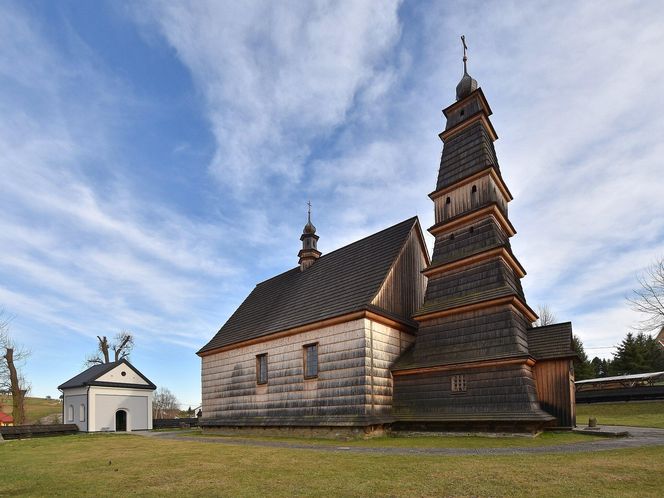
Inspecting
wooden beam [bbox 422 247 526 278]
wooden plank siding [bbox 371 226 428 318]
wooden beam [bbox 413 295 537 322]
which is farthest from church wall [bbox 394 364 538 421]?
wooden beam [bbox 422 247 526 278]

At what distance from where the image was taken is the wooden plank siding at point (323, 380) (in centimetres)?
1762

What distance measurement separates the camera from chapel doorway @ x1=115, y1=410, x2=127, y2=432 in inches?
1391

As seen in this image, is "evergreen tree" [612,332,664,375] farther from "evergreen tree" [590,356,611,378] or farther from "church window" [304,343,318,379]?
"church window" [304,343,318,379]

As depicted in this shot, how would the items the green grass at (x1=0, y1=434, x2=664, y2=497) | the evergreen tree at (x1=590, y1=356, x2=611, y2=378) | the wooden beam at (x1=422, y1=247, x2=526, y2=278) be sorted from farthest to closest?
the evergreen tree at (x1=590, y1=356, x2=611, y2=378) → the wooden beam at (x1=422, y1=247, x2=526, y2=278) → the green grass at (x1=0, y1=434, x2=664, y2=497)

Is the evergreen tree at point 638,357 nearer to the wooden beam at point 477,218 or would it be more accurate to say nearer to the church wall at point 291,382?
the wooden beam at point 477,218

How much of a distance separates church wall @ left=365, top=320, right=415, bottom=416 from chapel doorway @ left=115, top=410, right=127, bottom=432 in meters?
26.6

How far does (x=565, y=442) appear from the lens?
12992 mm

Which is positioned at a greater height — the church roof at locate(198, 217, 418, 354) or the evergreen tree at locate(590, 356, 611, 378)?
the church roof at locate(198, 217, 418, 354)

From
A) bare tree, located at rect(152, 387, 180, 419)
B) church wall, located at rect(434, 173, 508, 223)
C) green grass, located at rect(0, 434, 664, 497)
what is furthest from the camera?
bare tree, located at rect(152, 387, 180, 419)

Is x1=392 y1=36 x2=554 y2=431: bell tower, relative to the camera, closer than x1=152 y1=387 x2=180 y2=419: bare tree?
Yes

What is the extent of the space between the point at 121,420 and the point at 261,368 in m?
20.0

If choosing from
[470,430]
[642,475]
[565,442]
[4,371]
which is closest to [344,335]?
[470,430]

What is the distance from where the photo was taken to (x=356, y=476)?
834 cm

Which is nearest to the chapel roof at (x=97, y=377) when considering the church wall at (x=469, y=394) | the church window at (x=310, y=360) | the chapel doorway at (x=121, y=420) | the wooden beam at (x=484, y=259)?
the chapel doorway at (x=121, y=420)
